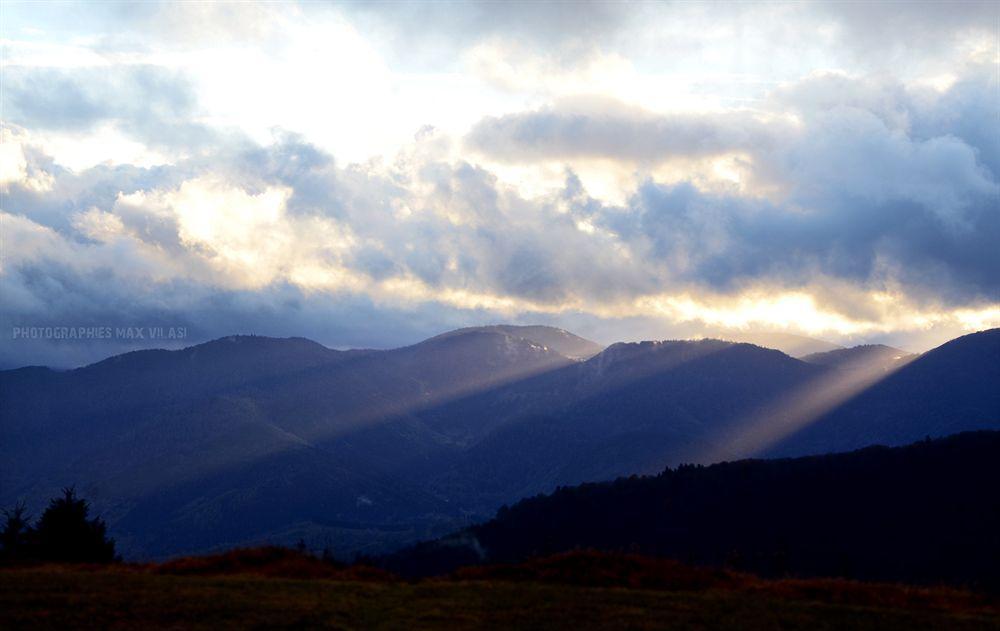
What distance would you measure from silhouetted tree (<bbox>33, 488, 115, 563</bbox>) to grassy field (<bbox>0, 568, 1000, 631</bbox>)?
766 inches

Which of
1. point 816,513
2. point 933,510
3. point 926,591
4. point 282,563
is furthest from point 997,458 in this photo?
point 282,563

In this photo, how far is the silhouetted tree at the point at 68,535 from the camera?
6288 centimetres

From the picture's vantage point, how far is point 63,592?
132 ft

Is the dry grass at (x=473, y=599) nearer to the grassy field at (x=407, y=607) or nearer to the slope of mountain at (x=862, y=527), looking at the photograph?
the grassy field at (x=407, y=607)

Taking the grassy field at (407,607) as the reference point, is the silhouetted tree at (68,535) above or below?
above

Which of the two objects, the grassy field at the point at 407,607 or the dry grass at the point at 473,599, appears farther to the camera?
the dry grass at the point at 473,599

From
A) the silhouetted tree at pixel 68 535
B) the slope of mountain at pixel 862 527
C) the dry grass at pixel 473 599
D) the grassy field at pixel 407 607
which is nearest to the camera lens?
the grassy field at pixel 407 607

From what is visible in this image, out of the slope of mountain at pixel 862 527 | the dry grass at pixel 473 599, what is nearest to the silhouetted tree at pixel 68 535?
the dry grass at pixel 473 599

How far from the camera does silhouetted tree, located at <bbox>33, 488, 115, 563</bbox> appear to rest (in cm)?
6288

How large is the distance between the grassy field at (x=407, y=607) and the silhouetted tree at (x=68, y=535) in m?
19.5

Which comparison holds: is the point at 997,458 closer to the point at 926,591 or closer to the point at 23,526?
the point at 926,591

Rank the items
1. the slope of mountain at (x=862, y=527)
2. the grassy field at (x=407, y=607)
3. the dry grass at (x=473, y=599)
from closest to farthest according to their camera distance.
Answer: the grassy field at (x=407, y=607) < the dry grass at (x=473, y=599) < the slope of mountain at (x=862, y=527)

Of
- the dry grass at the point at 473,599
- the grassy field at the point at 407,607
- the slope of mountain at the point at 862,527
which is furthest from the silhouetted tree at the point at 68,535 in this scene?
the slope of mountain at the point at 862,527

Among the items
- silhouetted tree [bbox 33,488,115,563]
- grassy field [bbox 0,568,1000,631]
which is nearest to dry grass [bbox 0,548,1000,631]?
grassy field [bbox 0,568,1000,631]
